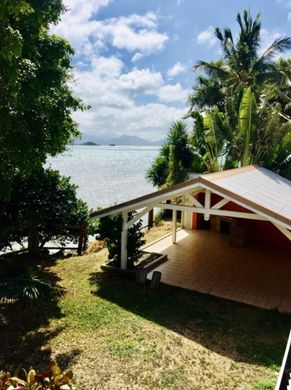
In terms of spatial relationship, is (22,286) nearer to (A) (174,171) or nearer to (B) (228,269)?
(B) (228,269)

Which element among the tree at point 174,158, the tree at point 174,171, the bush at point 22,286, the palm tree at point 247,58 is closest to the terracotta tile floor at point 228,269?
the bush at point 22,286

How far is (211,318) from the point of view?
8031 millimetres

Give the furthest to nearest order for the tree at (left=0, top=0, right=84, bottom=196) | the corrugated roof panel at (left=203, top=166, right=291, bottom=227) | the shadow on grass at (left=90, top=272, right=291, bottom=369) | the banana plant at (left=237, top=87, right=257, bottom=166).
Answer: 1. the banana plant at (left=237, top=87, right=257, bottom=166)
2. the corrugated roof panel at (left=203, top=166, right=291, bottom=227)
3. the tree at (left=0, top=0, right=84, bottom=196)
4. the shadow on grass at (left=90, top=272, right=291, bottom=369)

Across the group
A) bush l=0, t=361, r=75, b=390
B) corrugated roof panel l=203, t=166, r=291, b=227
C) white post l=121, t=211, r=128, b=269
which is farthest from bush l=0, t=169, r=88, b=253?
bush l=0, t=361, r=75, b=390

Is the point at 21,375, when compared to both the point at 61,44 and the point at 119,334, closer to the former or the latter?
the point at 119,334

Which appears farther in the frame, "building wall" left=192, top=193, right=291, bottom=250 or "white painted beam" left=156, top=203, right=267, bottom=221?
"building wall" left=192, top=193, right=291, bottom=250

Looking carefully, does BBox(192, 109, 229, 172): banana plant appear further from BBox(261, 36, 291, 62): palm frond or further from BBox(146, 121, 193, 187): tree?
BBox(261, 36, 291, 62): palm frond

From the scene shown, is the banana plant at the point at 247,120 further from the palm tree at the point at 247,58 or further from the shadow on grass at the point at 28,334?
the shadow on grass at the point at 28,334

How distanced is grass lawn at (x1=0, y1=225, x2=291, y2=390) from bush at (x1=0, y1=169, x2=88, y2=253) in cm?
373

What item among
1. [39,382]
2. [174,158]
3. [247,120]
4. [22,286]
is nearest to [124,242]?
[22,286]

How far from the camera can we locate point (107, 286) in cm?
962

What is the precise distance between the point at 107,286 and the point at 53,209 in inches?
177

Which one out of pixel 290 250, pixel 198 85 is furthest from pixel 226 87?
pixel 290 250

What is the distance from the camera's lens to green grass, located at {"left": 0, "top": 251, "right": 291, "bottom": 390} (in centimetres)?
590
